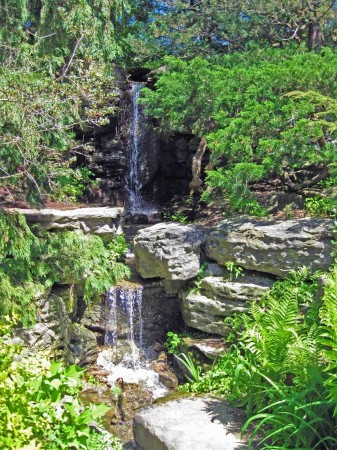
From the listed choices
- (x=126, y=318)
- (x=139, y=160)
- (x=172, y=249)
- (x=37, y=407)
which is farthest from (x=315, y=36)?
(x=37, y=407)

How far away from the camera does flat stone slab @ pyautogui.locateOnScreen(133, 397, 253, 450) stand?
4.25 m

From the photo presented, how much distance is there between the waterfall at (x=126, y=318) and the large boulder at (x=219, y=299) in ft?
3.18

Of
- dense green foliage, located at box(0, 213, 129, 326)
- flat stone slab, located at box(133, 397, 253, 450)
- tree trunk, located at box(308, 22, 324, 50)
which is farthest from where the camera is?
tree trunk, located at box(308, 22, 324, 50)

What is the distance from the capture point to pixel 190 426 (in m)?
4.52

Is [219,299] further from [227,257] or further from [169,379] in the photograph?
[169,379]

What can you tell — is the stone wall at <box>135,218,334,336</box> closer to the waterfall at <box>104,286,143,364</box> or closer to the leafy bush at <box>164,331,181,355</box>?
the leafy bush at <box>164,331,181,355</box>

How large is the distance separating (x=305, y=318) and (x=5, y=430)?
12.5ft

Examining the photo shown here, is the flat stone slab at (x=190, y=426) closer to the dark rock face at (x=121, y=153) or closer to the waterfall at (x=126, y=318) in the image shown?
the waterfall at (x=126, y=318)

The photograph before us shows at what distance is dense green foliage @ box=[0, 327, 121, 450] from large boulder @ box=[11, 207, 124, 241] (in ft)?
12.7

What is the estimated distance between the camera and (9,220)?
18.8 feet

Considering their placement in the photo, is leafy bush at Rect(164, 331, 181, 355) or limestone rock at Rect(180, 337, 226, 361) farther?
leafy bush at Rect(164, 331, 181, 355)

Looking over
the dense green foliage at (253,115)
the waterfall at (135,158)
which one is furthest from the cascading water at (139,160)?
the dense green foliage at (253,115)

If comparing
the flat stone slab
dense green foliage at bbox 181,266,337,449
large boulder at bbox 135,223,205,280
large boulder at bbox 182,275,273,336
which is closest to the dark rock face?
large boulder at bbox 135,223,205,280

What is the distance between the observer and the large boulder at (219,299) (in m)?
6.87
